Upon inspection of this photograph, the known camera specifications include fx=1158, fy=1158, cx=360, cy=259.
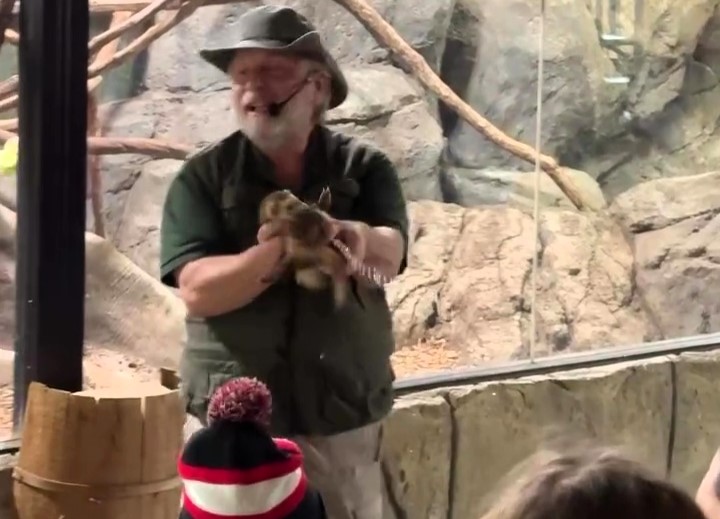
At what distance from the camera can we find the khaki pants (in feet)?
5.75

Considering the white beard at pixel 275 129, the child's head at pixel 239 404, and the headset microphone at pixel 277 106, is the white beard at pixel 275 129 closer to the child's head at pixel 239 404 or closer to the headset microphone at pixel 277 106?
the headset microphone at pixel 277 106

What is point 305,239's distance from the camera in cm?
168

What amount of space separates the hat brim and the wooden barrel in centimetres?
54

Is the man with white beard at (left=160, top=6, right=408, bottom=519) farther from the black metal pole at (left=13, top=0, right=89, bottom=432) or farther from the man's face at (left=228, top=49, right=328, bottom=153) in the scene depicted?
the black metal pole at (left=13, top=0, right=89, bottom=432)

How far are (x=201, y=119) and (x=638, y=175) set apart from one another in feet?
5.01

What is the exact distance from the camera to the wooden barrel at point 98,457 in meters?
1.79

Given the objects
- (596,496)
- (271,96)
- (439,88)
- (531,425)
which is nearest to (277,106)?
(271,96)

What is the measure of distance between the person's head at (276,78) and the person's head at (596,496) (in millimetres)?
951

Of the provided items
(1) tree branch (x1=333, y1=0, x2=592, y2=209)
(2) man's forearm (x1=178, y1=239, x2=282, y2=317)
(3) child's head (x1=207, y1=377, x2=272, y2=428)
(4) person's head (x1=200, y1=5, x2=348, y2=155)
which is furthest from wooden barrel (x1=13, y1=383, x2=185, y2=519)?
(1) tree branch (x1=333, y1=0, x2=592, y2=209)

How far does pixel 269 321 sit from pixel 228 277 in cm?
10

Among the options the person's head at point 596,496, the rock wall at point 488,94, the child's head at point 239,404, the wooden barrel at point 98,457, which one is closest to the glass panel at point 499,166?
the rock wall at point 488,94

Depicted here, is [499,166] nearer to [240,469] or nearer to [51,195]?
[51,195]

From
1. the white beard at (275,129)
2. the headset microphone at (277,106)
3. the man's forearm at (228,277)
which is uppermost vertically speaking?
the headset microphone at (277,106)

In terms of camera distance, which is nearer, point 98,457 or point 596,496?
point 596,496
